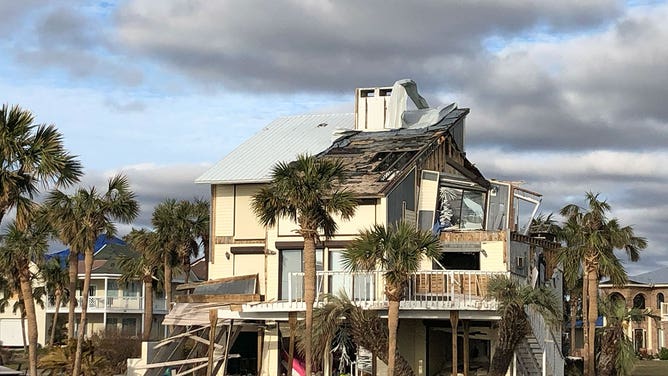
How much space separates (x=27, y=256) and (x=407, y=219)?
46.5 feet

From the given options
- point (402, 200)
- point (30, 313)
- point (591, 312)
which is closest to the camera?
point (30, 313)

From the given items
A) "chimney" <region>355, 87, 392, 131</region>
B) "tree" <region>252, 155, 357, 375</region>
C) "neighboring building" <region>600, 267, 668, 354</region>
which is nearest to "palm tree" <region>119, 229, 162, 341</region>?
"chimney" <region>355, 87, 392, 131</region>

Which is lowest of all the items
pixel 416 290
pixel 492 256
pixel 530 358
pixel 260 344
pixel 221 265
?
pixel 530 358

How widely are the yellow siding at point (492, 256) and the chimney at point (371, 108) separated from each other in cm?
855

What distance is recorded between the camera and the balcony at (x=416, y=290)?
34.0m

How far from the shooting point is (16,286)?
52.5 metres

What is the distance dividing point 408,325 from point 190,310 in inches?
330

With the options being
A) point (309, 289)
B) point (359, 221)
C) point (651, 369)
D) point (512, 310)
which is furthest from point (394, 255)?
point (651, 369)

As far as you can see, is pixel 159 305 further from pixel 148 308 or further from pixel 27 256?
pixel 27 256

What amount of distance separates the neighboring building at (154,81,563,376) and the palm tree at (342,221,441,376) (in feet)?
14.9

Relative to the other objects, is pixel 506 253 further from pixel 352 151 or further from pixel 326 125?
pixel 326 125

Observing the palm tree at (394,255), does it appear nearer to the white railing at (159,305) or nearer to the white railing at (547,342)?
the white railing at (547,342)

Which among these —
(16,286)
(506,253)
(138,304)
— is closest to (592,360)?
(506,253)

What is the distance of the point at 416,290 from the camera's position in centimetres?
3641
